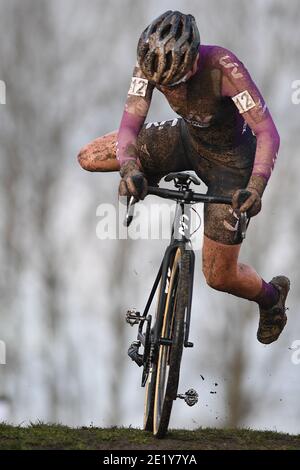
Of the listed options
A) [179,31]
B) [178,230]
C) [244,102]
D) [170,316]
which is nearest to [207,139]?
[244,102]

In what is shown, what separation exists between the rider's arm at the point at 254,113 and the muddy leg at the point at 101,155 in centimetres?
120

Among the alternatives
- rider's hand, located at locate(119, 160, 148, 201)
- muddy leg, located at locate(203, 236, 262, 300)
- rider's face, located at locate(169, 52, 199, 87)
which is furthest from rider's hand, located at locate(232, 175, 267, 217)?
muddy leg, located at locate(203, 236, 262, 300)

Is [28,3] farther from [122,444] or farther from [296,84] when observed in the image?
[122,444]

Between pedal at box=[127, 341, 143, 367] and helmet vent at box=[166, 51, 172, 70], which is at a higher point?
helmet vent at box=[166, 51, 172, 70]

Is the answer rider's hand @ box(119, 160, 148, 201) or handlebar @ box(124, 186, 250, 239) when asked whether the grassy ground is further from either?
rider's hand @ box(119, 160, 148, 201)

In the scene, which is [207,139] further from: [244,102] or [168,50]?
[168,50]

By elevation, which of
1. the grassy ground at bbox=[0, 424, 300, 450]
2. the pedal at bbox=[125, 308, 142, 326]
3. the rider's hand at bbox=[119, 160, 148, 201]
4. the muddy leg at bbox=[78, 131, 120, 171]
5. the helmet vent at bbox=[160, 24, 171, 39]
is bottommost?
the grassy ground at bbox=[0, 424, 300, 450]

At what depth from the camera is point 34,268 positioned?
24.8m

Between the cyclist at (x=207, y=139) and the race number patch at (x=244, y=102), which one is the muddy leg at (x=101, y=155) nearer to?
the cyclist at (x=207, y=139)

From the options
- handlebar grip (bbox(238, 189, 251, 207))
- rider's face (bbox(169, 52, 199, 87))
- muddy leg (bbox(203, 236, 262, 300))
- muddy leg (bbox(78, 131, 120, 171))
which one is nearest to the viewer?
handlebar grip (bbox(238, 189, 251, 207))

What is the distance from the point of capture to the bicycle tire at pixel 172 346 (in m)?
7.36

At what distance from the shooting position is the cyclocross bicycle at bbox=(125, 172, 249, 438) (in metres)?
7.37

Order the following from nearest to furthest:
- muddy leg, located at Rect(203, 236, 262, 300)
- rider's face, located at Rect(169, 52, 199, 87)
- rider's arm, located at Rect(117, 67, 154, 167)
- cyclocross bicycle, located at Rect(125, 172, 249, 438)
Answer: cyclocross bicycle, located at Rect(125, 172, 249, 438), rider's face, located at Rect(169, 52, 199, 87), rider's arm, located at Rect(117, 67, 154, 167), muddy leg, located at Rect(203, 236, 262, 300)

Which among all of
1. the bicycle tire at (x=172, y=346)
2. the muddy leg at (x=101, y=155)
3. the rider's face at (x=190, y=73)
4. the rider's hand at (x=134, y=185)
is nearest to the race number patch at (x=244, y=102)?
the rider's face at (x=190, y=73)
